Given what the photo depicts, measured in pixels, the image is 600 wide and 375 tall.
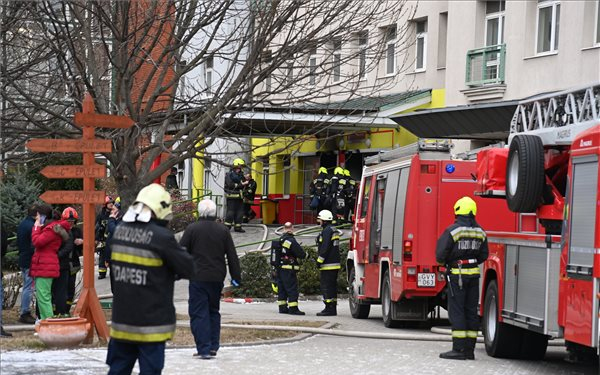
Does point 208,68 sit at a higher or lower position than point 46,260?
higher

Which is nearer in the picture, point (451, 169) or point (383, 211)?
point (451, 169)

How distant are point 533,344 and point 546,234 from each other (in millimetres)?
1837

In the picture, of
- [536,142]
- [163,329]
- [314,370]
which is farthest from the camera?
[536,142]

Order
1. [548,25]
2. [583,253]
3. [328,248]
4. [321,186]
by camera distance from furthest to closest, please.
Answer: [321,186]
[548,25]
[328,248]
[583,253]

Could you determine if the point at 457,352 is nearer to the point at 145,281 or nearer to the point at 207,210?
the point at 207,210

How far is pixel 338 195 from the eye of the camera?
1204 inches

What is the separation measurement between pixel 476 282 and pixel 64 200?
504 centimetres

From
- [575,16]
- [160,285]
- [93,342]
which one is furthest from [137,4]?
[575,16]

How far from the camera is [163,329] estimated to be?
823 centimetres

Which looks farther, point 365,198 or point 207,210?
point 365,198

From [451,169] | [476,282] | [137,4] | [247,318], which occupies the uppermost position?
[137,4]

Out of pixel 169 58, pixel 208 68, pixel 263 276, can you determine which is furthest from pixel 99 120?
pixel 208 68

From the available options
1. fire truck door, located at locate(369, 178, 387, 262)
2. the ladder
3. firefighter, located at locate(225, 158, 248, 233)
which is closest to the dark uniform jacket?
the ladder

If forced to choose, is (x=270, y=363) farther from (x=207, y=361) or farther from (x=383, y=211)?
(x=383, y=211)
